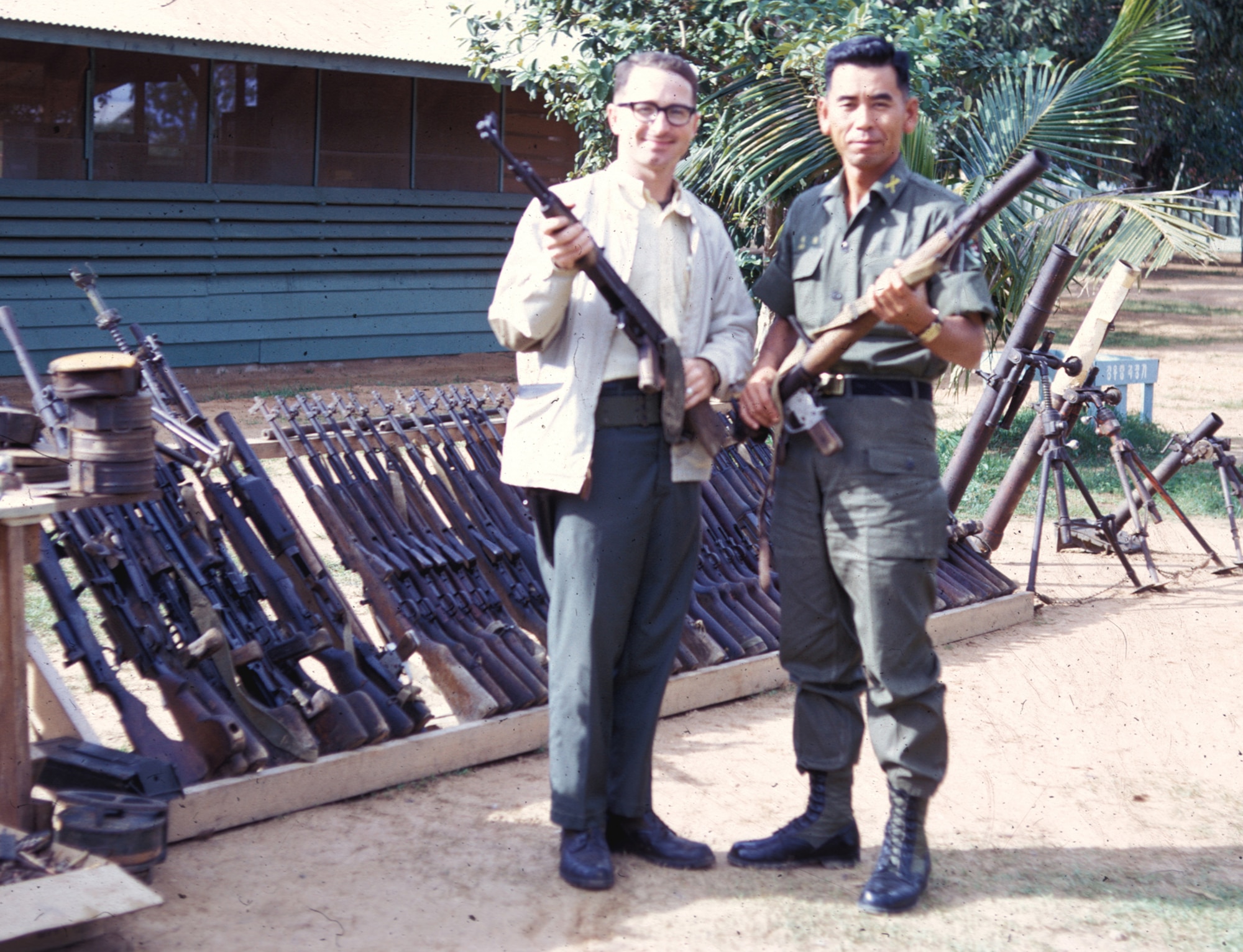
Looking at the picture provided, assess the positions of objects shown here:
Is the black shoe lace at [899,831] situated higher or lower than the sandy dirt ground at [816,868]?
higher

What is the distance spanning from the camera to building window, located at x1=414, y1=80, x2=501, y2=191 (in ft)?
48.6

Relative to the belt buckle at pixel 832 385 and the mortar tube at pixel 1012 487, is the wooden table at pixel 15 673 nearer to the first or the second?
the belt buckle at pixel 832 385

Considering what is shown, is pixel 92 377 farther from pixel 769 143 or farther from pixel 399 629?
pixel 769 143

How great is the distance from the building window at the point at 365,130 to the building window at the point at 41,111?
252 centimetres

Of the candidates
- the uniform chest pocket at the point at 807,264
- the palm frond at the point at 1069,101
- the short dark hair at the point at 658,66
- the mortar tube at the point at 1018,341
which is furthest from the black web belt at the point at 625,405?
the palm frond at the point at 1069,101

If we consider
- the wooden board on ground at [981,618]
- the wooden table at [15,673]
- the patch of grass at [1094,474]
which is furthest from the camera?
the patch of grass at [1094,474]

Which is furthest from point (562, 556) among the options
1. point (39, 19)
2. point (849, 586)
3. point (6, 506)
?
point (39, 19)

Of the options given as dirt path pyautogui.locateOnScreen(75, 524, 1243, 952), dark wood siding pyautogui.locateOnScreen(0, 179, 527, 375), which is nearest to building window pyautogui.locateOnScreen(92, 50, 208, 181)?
dark wood siding pyautogui.locateOnScreen(0, 179, 527, 375)

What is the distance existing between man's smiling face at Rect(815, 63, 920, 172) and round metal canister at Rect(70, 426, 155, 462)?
1984 mm

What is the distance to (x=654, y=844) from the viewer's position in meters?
3.77

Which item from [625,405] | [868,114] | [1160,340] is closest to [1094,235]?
[868,114]

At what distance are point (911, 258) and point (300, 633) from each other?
2.35 metres

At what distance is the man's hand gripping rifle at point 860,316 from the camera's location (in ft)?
10.4

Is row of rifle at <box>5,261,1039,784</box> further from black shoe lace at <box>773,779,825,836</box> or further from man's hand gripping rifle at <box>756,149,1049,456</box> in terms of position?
man's hand gripping rifle at <box>756,149,1049,456</box>
